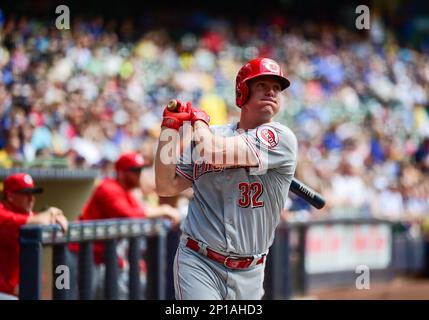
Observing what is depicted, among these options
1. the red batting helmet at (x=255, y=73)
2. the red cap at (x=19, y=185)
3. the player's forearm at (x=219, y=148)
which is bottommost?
the red cap at (x=19, y=185)

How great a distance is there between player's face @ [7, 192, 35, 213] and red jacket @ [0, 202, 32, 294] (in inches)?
1.8

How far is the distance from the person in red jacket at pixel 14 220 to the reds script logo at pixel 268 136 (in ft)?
6.14

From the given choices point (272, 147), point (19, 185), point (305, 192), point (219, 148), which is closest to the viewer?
point (219, 148)

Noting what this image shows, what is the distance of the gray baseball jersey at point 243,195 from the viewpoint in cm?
417

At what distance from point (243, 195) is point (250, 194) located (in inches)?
1.4

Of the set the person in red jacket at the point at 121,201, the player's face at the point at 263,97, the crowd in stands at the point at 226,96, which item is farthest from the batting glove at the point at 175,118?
the crowd in stands at the point at 226,96

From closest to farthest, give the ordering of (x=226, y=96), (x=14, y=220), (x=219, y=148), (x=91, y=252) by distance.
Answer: (x=219, y=148) < (x=14, y=220) < (x=91, y=252) < (x=226, y=96)

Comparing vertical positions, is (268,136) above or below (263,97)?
below

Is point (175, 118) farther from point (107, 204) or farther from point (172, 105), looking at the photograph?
point (107, 204)

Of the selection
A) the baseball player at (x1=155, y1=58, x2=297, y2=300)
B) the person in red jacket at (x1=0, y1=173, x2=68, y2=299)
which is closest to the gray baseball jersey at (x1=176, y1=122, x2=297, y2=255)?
the baseball player at (x1=155, y1=58, x2=297, y2=300)

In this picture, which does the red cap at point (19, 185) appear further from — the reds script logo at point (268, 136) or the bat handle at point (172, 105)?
the reds script logo at point (268, 136)

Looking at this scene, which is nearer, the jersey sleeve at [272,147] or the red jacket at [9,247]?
the jersey sleeve at [272,147]

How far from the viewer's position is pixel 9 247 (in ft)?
18.2

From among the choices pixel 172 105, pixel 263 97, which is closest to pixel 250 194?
pixel 263 97
